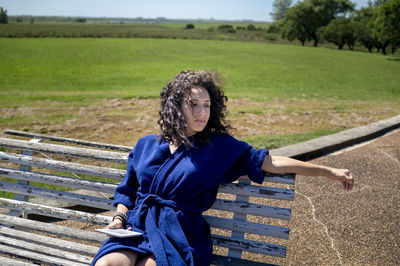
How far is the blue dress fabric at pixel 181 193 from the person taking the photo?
7.47 feet

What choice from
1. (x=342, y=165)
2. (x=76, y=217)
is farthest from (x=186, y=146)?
(x=342, y=165)

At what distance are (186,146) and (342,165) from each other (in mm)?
4237

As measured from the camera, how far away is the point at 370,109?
37.4 ft

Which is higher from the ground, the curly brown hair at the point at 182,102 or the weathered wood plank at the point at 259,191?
the curly brown hair at the point at 182,102

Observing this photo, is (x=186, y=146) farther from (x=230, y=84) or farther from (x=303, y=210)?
(x=230, y=84)

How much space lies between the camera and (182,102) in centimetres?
255

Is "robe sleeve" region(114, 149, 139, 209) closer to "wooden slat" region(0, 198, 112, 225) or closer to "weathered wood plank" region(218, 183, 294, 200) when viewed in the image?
"wooden slat" region(0, 198, 112, 225)

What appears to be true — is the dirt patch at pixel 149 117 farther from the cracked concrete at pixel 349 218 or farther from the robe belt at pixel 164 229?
the robe belt at pixel 164 229

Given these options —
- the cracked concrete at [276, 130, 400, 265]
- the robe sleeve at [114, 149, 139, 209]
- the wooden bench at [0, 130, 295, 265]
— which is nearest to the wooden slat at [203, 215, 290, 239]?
the wooden bench at [0, 130, 295, 265]

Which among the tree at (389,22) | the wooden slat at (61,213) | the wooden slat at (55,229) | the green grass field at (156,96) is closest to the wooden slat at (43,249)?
the wooden slat at (55,229)

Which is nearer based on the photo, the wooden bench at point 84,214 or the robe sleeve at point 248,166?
the robe sleeve at point 248,166

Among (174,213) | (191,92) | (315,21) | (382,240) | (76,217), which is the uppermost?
(315,21)

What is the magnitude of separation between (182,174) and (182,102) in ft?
1.60

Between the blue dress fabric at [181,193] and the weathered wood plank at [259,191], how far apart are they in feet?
0.35
